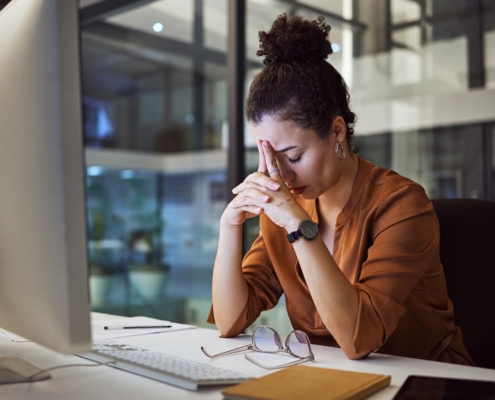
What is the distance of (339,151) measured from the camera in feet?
4.79

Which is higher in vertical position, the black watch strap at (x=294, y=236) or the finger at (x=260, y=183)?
the finger at (x=260, y=183)

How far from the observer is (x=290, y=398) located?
2.47 feet

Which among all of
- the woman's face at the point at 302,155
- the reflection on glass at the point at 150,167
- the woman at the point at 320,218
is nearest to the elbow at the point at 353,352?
the woman at the point at 320,218

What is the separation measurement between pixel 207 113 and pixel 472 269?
2.36 meters

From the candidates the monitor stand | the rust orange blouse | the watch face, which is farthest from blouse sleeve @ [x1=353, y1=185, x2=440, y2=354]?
the monitor stand

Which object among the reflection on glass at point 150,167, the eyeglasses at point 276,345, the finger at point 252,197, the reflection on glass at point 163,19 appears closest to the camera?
the eyeglasses at point 276,345

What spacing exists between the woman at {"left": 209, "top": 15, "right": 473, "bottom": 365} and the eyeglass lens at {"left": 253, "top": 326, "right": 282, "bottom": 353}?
0.40 ft

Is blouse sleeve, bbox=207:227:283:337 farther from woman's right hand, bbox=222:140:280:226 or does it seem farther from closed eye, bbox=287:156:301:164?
closed eye, bbox=287:156:301:164

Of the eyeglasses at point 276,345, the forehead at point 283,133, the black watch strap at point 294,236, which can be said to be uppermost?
the forehead at point 283,133

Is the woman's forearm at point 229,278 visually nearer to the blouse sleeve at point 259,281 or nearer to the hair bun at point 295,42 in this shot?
the blouse sleeve at point 259,281

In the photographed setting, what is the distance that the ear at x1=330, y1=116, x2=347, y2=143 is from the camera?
1433mm

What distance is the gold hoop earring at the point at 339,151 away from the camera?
1450 millimetres

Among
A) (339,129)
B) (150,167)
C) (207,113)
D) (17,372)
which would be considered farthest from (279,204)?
(150,167)

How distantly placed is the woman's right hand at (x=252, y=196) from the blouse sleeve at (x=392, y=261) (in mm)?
270
